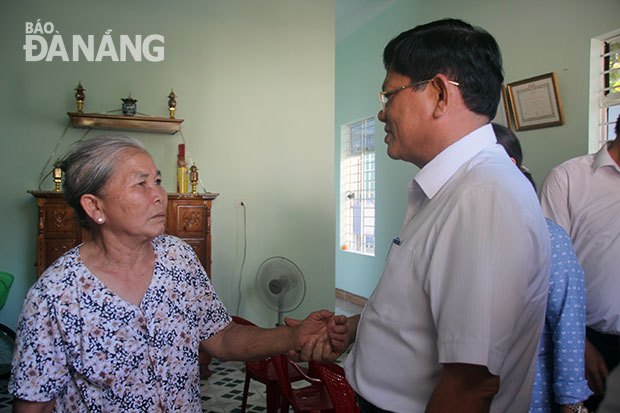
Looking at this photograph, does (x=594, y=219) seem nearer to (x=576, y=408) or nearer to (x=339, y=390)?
(x=576, y=408)

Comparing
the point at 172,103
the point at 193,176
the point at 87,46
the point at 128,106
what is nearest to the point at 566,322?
the point at 193,176

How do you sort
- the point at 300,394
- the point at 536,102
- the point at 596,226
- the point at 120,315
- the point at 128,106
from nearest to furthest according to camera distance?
1. the point at 120,315
2. the point at 596,226
3. the point at 300,394
4. the point at 536,102
5. the point at 128,106

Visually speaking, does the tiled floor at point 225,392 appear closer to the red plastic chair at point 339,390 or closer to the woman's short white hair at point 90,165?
the red plastic chair at point 339,390

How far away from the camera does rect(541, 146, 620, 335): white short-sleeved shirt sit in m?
2.02

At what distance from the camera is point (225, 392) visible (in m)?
3.99

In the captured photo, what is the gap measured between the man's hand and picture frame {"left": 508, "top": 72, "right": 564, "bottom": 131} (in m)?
2.81

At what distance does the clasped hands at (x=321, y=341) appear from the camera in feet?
5.87

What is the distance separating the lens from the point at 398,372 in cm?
110

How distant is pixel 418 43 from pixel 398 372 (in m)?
0.86

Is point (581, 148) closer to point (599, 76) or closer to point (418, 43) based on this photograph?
point (599, 76)

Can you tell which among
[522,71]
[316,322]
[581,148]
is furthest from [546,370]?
[522,71]

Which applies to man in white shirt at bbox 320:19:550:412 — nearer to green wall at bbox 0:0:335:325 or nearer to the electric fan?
the electric fan

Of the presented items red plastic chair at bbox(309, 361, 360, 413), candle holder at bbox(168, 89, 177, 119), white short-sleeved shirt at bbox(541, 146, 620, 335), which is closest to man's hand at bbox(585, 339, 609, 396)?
white short-sleeved shirt at bbox(541, 146, 620, 335)

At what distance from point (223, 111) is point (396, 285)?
430 cm
